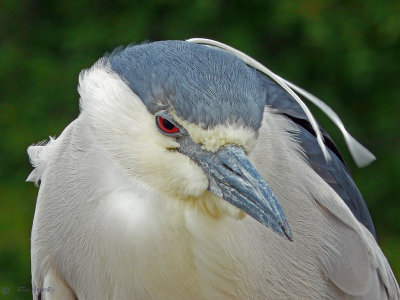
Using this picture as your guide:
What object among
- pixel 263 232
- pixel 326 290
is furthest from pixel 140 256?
pixel 326 290

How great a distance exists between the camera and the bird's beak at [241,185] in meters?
1.38

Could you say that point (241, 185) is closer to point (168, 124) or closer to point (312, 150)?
point (168, 124)

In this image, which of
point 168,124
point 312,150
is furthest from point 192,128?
point 312,150

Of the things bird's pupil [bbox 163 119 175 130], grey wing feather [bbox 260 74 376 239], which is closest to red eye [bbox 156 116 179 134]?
bird's pupil [bbox 163 119 175 130]

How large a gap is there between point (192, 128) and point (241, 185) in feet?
0.49

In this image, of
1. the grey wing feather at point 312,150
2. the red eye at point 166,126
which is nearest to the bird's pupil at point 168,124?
the red eye at point 166,126

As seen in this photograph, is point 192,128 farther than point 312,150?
No

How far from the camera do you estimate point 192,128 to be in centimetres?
140

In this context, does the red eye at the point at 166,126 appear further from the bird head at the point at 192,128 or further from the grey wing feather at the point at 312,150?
the grey wing feather at the point at 312,150

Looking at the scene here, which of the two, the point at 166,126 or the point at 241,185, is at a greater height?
the point at 166,126

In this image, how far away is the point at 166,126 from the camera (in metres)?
1.42

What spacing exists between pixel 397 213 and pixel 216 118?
1875mm

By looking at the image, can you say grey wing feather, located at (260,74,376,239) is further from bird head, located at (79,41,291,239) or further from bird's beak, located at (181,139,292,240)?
bird's beak, located at (181,139,292,240)

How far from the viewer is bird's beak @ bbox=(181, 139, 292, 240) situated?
138 cm
